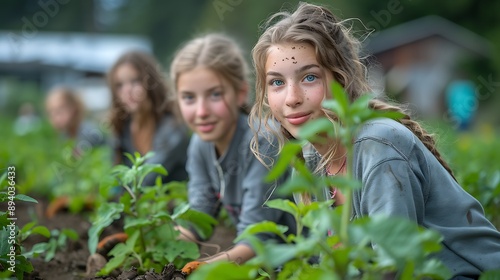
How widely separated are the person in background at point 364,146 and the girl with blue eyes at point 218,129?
831 millimetres

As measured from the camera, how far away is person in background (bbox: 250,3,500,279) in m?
2.13

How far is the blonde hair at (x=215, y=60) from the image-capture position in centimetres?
366

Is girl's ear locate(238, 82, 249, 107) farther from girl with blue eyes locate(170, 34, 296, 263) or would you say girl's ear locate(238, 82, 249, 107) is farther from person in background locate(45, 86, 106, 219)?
person in background locate(45, 86, 106, 219)

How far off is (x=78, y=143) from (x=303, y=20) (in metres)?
5.40

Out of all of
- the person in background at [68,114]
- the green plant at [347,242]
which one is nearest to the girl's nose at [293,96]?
the green plant at [347,242]

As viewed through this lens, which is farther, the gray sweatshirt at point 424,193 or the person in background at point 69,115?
the person in background at point 69,115

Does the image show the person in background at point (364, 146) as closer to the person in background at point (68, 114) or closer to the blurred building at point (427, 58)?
the person in background at point (68, 114)

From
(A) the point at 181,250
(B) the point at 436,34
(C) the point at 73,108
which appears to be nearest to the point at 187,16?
(B) the point at 436,34

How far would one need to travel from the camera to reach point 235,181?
3.73m

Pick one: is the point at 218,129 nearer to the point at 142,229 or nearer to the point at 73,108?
the point at 142,229

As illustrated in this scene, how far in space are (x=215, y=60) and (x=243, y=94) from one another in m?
0.28

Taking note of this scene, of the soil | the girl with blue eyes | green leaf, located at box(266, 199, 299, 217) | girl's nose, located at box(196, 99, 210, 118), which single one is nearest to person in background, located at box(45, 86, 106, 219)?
the soil

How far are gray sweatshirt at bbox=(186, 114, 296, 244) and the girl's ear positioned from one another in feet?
0.25

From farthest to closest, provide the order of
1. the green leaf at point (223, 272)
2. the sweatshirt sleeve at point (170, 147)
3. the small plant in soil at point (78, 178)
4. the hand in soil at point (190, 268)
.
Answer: the small plant in soil at point (78, 178), the sweatshirt sleeve at point (170, 147), the hand in soil at point (190, 268), the green leaf at point (223, 272)
